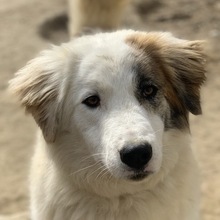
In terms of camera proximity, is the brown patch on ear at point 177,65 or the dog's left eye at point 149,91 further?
the brown patch on ear at point 177,65

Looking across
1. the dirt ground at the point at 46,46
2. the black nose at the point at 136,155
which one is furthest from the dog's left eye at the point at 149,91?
the dirt ground at the point at 46,46

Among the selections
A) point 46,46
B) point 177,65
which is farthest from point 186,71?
point 46,46

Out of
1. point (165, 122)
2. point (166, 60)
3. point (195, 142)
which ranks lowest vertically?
point (195, 142)

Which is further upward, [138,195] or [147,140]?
[147,140]

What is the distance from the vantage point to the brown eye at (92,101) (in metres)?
2.79

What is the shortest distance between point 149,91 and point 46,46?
310cm

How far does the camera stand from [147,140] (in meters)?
2.54

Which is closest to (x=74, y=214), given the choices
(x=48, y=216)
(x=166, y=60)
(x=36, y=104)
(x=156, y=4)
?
(x=48, y=216)

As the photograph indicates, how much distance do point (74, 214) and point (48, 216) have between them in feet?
0.49

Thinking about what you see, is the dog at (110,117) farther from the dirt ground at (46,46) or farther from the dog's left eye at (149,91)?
the dirt ground at (46,46)

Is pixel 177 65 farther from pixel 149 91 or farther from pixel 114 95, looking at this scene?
pixel 114 95

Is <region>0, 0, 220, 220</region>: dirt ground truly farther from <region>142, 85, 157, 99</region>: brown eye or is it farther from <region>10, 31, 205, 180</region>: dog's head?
<region>142, 85, 157, 99</region>: brown eye

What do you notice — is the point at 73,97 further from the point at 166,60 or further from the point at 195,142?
the point at 195,142

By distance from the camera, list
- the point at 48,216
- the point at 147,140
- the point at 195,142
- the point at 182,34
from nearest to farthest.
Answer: the point at 147,140 → the point at 48,216 → the point at 195,142 → the point at 182,34
